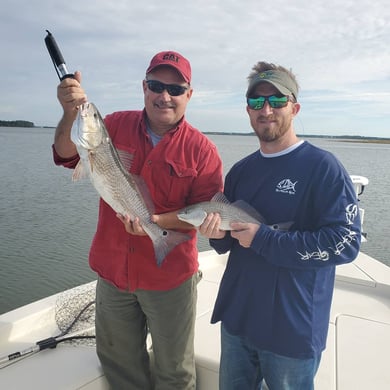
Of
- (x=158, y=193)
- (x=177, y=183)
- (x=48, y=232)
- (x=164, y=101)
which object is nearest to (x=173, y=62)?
(x=164, y=101)

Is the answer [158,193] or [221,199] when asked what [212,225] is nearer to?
[221,199]

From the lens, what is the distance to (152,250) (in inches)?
125

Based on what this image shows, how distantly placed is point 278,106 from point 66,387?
117 inches

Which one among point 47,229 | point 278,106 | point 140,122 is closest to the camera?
point 278,106

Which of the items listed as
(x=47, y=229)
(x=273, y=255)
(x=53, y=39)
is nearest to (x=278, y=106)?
(x=273, y=255)

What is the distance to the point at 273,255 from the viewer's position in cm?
241

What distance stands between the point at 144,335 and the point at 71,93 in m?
2.32

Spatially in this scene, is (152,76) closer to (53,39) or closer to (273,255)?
(53,39)

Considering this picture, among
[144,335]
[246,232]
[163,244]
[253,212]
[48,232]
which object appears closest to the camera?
[246,232]

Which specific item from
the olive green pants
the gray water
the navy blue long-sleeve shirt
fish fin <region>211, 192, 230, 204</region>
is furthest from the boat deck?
the gray water

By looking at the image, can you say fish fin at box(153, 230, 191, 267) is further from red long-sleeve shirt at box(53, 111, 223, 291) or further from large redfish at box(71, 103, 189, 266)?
red long-sleeve shirt at box(53, 111, 223, 291)

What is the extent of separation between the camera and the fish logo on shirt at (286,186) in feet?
8.25

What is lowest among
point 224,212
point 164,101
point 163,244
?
point 163,244

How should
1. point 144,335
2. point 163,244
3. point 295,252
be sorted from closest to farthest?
1. point 295,252
2. point 163,244
3. point 144,335
